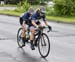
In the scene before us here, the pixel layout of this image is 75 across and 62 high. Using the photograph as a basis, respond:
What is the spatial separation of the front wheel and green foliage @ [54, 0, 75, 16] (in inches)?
702

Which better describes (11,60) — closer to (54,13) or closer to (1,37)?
(1,37)

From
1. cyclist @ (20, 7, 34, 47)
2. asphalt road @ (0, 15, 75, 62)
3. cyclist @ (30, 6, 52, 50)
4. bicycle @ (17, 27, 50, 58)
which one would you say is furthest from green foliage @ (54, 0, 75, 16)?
bicycle @ (17, 27, 50, 58)

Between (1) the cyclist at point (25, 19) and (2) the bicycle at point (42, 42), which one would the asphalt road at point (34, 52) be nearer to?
(2) the bicycle at point (42, 42)

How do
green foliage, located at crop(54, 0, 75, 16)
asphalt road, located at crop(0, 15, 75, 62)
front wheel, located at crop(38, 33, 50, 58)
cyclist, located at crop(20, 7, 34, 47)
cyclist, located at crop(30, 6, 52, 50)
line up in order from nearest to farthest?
1. asphalt road, located at crop(0, 15, 75, 62)
2. front wheel, located at crop(38, 33, 50, 58)
3. cyclist, located at crop(30, 6, 52, 50)
4. cyclist, located at crop(20, 7, 34, 47)
5. green foliage, located at crop(54, 0, 75, 16)

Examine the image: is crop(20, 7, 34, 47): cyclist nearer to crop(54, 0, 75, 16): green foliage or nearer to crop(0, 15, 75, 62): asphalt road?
crop(0, 15, 75, 62): asphalt road

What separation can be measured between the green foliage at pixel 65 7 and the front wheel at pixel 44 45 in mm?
17841

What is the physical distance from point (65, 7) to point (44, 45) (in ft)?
60.0

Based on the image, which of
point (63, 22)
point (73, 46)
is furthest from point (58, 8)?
point (73, 46)

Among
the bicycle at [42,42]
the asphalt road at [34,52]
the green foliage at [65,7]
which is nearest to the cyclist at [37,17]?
the bicycle at [42,42]

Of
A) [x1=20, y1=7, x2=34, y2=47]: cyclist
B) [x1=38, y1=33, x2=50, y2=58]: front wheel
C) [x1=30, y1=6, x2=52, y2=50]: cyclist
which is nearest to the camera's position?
[x1=38, y1=33, x2=50, y2=58]: front wheel

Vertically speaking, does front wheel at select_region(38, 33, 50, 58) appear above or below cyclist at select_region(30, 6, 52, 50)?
below

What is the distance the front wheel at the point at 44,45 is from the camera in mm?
10508

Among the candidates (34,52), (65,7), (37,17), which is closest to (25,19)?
(37,17)

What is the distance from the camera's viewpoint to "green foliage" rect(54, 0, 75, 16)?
2833 cm
